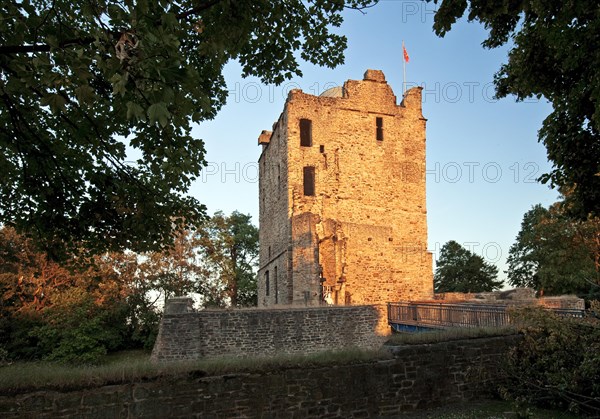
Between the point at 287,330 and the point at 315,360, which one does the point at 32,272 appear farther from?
the point at 315,360

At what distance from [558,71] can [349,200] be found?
1795 cm

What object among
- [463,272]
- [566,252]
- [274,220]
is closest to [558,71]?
[274,220]

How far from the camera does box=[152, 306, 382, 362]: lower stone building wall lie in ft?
49.7

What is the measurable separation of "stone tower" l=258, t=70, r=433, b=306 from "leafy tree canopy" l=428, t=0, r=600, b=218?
14.4 m

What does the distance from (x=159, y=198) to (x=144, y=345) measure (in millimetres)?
23411

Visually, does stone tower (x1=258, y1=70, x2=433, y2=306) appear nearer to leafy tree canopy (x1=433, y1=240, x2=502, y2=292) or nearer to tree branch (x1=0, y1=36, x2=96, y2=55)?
tree branch (x1=0, y1=36, x2=96, y2=55)

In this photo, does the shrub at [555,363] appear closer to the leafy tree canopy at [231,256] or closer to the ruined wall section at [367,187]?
the ruined wall section at [367,187]


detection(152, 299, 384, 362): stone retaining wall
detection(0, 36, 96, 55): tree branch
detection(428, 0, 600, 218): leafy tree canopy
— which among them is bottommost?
detection(152, 299, 384, 362): stone retaining wall

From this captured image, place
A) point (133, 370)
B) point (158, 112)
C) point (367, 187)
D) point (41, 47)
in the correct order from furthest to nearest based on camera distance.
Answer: point (367, 187) → point (133, 370) → point (41, 47) → point (158, 112)

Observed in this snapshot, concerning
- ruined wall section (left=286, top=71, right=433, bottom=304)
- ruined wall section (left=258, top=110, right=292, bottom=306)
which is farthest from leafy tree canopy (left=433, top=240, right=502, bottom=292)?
ruined wall section (left=258, top=110, right=292, bottom=306)

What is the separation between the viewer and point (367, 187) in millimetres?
27312

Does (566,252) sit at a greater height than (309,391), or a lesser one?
greater

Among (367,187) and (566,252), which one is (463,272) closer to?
(566,252)

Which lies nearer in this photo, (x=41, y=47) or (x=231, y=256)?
(x=41, y=47)
